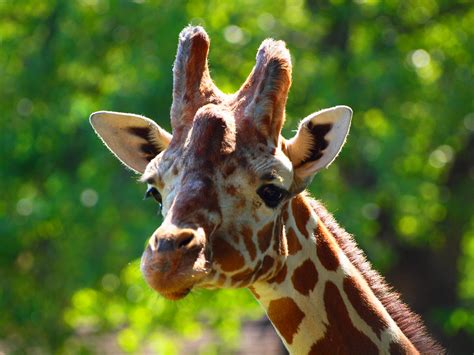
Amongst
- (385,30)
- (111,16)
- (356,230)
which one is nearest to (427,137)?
(385,30)

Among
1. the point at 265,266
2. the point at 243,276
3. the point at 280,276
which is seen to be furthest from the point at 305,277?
the point at 243,276

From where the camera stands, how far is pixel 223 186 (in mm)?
5758

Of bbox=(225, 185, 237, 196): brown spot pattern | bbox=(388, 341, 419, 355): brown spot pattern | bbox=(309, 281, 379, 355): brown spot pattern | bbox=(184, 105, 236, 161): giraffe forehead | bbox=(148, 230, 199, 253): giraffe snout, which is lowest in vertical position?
bbox=(388, 341, 419, 355): brown spot pattern

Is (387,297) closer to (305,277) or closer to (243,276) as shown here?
(305,277)

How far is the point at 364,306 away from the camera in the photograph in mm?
6180

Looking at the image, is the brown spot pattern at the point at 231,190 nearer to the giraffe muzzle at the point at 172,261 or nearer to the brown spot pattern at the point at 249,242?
the brown spot pattern at the point at 249,242

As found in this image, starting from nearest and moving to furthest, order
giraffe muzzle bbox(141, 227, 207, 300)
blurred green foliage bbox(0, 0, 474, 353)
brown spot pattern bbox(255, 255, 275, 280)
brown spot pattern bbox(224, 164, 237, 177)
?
giraffe muzzle bbox(141, 227, 207, 300) < brown spot pattern bbox(224, 164, 237, 177) < brown spot pattern bbox(255, 255, 275, 280) < blurred green foliage bbox(0, 0, 474, 353)

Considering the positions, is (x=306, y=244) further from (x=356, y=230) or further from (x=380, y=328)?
(x=356, y=230)

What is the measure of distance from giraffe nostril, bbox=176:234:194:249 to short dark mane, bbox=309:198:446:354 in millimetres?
1255

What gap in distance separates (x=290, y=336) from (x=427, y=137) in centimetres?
1482

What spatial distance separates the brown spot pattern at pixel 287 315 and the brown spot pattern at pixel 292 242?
26 centimetres

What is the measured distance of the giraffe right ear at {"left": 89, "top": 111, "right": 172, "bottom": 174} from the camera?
661cm

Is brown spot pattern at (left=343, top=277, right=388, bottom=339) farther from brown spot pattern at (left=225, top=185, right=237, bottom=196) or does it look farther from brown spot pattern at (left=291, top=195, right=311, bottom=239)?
brown spot pattern at (left=225, top=185, right=237, bottom=196)

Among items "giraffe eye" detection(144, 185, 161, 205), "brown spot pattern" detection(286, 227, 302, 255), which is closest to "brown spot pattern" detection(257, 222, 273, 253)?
"brown spot pattern" detection(286, 227, 302, 255)
